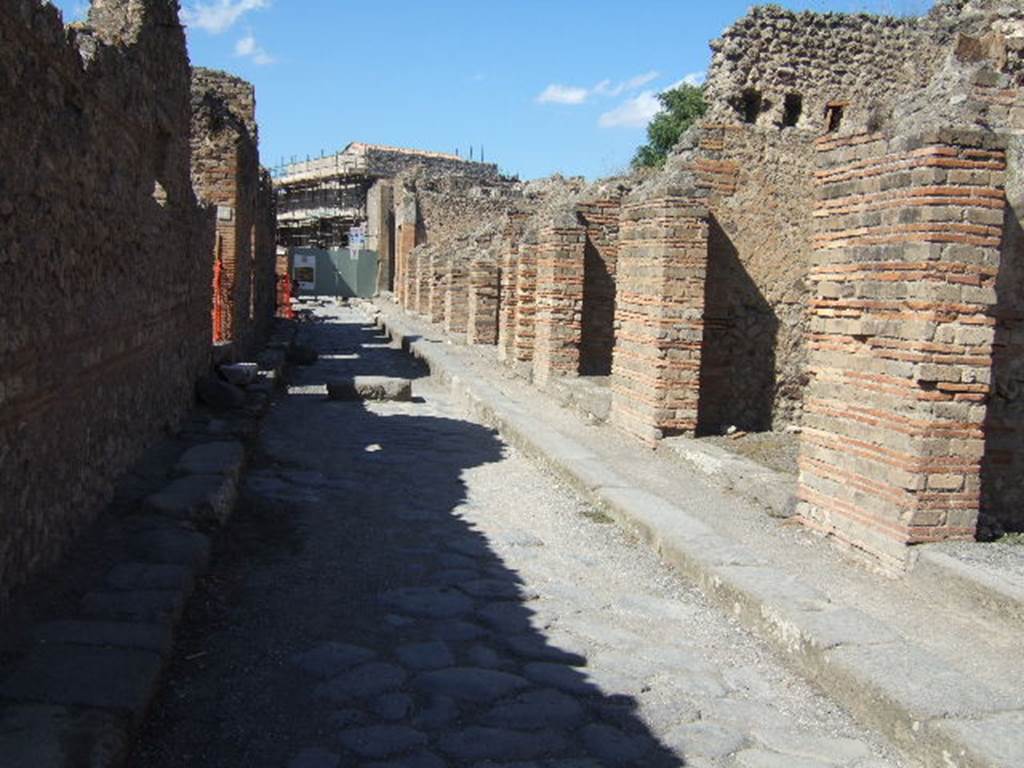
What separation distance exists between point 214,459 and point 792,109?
460 inches

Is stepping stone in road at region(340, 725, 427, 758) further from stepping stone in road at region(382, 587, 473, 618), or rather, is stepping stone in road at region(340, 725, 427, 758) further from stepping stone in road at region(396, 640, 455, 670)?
stepping stone in road at region(382, 587, 473, 618)

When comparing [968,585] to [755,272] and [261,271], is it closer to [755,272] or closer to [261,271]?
[755,272]

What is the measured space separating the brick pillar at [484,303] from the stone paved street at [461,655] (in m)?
11.0

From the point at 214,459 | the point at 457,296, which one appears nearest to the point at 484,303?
the point at 457,296

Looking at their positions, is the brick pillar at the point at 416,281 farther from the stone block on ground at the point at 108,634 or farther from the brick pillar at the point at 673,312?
the stone block on ground at the point at 108,634

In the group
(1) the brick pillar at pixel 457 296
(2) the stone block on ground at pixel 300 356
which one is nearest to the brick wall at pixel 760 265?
(2) the stone block on ground at pixel 300 356

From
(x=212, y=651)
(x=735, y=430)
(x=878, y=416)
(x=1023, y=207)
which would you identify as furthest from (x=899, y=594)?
(x=735, y=430)

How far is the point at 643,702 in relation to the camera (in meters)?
3.79

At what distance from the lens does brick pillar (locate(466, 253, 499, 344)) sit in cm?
1784

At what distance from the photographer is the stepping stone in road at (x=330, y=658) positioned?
3.95 meters

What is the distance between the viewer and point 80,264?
501 cm

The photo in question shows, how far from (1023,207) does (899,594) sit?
223 centimetres

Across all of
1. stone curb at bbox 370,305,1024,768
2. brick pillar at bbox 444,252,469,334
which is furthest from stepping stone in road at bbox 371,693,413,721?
brick pillar at bbox 444,252,469,334

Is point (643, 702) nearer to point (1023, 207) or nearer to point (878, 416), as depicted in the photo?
point (878, 416)
